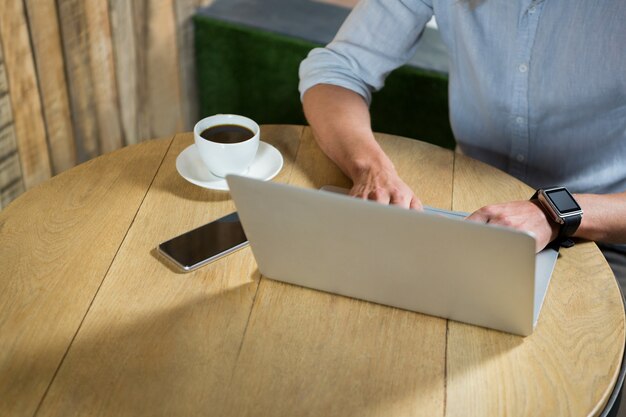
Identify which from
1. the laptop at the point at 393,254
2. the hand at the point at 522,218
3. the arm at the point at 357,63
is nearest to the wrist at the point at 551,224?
the hand at the point at 522,218

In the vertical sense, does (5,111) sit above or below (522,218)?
below

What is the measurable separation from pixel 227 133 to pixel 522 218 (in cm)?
52

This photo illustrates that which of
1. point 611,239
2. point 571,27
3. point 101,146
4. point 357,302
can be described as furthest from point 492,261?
point 101,146

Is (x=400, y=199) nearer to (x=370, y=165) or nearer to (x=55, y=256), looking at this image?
(x=370, y=165)

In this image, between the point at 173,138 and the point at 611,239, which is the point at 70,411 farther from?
the point at 611,239

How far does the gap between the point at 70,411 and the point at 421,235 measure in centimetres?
45

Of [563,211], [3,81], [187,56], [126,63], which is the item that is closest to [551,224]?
[563,211]

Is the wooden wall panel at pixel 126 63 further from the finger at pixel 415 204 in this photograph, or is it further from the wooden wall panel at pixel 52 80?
the finger at pixel 415 204

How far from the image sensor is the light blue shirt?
139 cm

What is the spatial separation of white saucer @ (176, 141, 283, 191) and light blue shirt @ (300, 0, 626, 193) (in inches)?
10.1

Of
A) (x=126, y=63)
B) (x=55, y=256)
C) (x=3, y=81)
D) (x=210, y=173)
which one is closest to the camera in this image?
(x=55, y=256)

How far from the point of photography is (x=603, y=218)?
4.04 ft

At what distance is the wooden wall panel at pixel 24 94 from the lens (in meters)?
1.77

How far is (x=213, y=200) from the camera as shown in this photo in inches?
49.0
